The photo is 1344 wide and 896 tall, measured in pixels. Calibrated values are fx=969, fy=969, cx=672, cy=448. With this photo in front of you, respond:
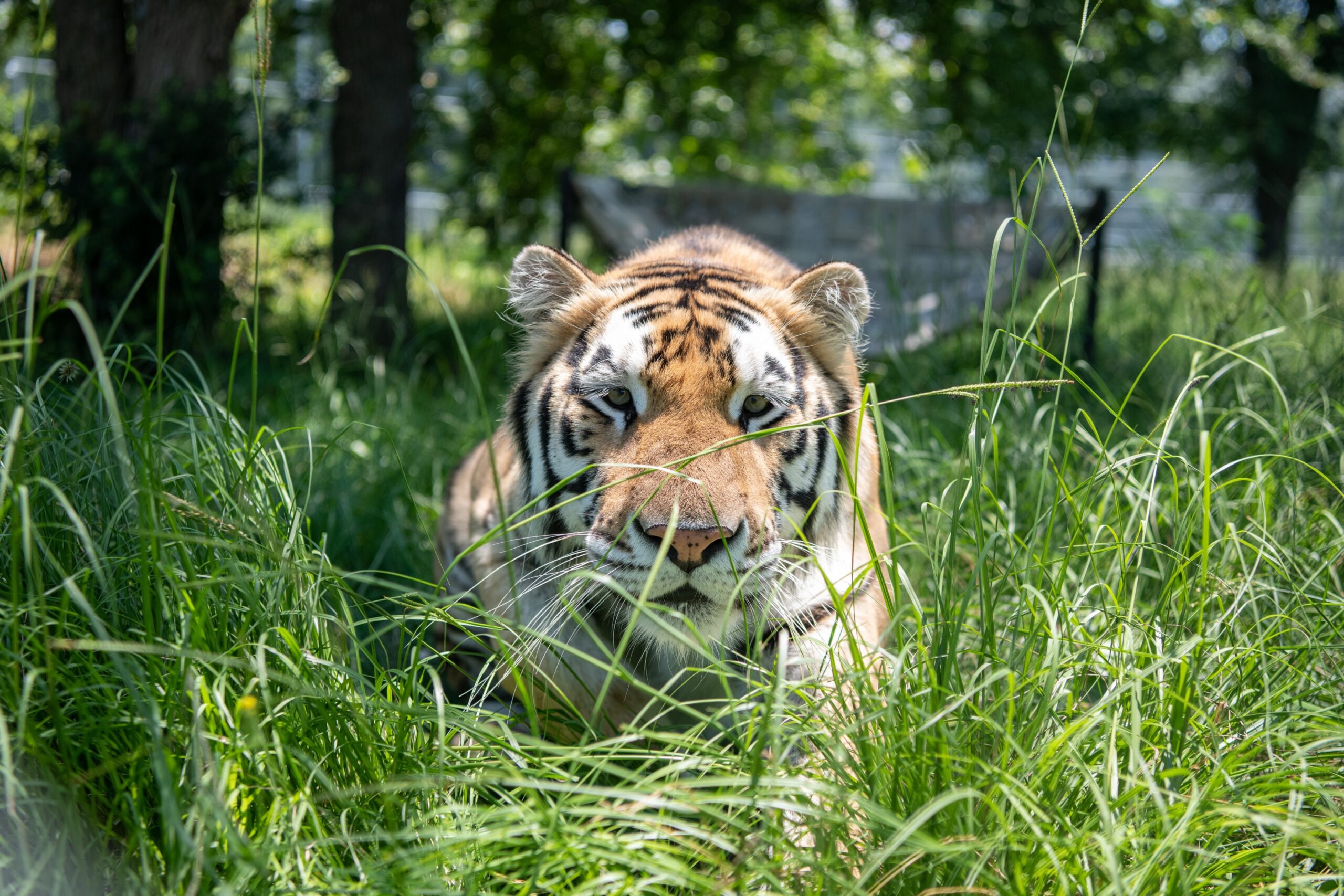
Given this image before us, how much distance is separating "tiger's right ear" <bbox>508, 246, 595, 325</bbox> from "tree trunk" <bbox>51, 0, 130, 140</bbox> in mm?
3438

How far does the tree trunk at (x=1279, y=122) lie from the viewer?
35.8 feet

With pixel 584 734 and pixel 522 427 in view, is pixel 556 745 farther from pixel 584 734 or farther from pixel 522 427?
pixel 522 427

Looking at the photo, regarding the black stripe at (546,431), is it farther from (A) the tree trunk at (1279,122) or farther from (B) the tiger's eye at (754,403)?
(A) the tree trunk at (1279,122)

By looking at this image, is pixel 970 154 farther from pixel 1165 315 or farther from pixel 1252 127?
pixel 1252 127

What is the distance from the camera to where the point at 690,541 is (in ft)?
6.01

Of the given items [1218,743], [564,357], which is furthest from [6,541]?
[1218,743]

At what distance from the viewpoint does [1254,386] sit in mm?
3041

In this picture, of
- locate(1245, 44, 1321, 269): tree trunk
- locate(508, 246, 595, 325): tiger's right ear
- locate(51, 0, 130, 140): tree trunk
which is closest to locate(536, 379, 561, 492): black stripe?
locate(508, 246, 595, 325): tiger's right ear

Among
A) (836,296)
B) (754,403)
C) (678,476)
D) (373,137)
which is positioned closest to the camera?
(678,476)

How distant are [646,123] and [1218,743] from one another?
9795mm

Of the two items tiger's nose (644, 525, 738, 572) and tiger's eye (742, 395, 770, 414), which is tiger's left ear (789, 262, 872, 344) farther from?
tiger's nose (644, 525, 738, 572)

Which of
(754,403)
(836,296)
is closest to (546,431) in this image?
(754,403)

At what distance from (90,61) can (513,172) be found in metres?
3.57

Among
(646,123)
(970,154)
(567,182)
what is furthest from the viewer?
(646,123)
